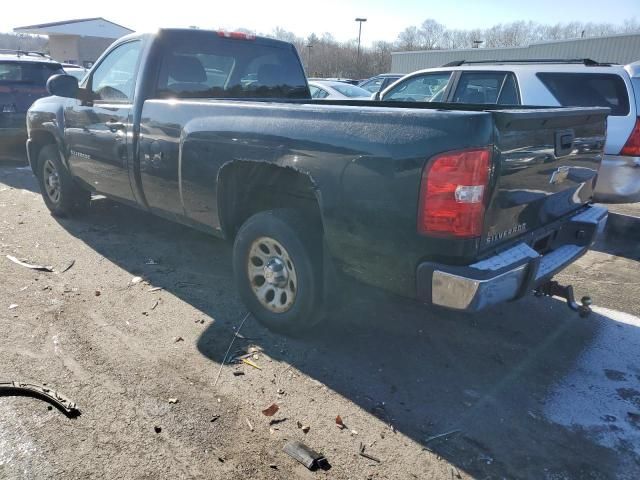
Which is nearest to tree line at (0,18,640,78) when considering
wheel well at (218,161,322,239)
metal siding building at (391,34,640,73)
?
metal siding building at (391,34,640,73)

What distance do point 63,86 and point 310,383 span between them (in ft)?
12.5

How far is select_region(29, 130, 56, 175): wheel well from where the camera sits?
238 inches

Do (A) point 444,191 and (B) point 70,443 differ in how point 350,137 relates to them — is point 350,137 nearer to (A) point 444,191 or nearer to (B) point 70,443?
(A) point 444,191

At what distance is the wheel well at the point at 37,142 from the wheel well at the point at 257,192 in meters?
3.32

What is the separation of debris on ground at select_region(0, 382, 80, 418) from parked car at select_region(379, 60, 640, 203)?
530 centimetres

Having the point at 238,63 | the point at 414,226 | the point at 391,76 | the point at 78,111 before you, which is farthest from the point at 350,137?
the point at 391,76

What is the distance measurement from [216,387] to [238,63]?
3.15m

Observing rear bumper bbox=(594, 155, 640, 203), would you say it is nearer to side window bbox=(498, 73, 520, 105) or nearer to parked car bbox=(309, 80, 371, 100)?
side window bbox=(498, 73, 520, 105)

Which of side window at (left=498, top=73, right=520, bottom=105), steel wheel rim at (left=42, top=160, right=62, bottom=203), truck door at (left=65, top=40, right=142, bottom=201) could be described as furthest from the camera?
side window at (left=498, top=73, right=520, bottom=105)

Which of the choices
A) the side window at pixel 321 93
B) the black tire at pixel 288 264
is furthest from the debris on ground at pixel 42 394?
the side window at pixel 321 93

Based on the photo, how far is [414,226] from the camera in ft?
8.68

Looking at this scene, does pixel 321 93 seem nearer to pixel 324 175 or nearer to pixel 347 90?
pixel 347 90

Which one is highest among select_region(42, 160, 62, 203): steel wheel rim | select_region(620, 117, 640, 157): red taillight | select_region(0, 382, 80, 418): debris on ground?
select_region(620, 117, 640, 157): red taillight

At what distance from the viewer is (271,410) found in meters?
2.88
